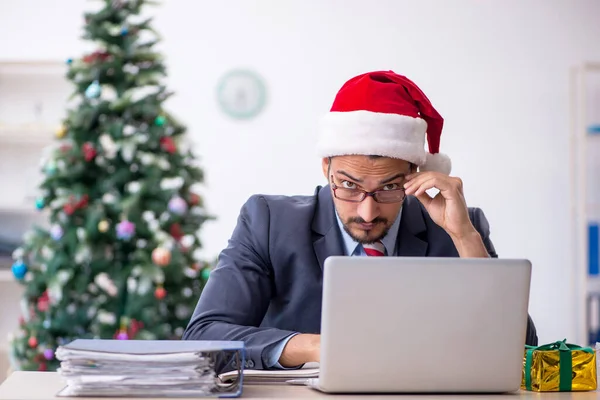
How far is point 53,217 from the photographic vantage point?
3258 millimetres

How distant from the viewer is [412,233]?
6.32 ft

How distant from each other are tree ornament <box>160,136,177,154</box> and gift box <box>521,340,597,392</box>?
7.31 feet

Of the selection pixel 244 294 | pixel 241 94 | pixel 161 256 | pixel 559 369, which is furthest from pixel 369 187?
pixel 241 94

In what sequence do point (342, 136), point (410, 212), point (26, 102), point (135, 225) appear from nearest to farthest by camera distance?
point (342, 136) → point (410, 212) → point (135, 225) → point (26, 102)

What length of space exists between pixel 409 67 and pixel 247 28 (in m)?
0.93

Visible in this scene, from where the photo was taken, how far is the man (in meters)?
1.75

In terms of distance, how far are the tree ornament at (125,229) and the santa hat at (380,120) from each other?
1529mm

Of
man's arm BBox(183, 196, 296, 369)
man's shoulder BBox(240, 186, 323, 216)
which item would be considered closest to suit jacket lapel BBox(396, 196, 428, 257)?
man's shoulder BBox(240, 186, 323, 216)

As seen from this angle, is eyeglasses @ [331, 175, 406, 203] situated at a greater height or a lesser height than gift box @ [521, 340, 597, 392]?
greater

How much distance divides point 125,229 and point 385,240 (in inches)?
62.0

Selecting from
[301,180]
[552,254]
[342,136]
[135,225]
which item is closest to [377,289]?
[342,136]

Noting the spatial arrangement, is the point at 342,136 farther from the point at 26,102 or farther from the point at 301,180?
the point at 26,102

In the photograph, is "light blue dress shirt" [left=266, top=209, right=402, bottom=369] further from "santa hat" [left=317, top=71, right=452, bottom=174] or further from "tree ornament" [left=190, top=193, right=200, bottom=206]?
"tree ornament" [left=190, top=193, right=200, bottom=206]

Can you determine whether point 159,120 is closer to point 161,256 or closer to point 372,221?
point 161,256
